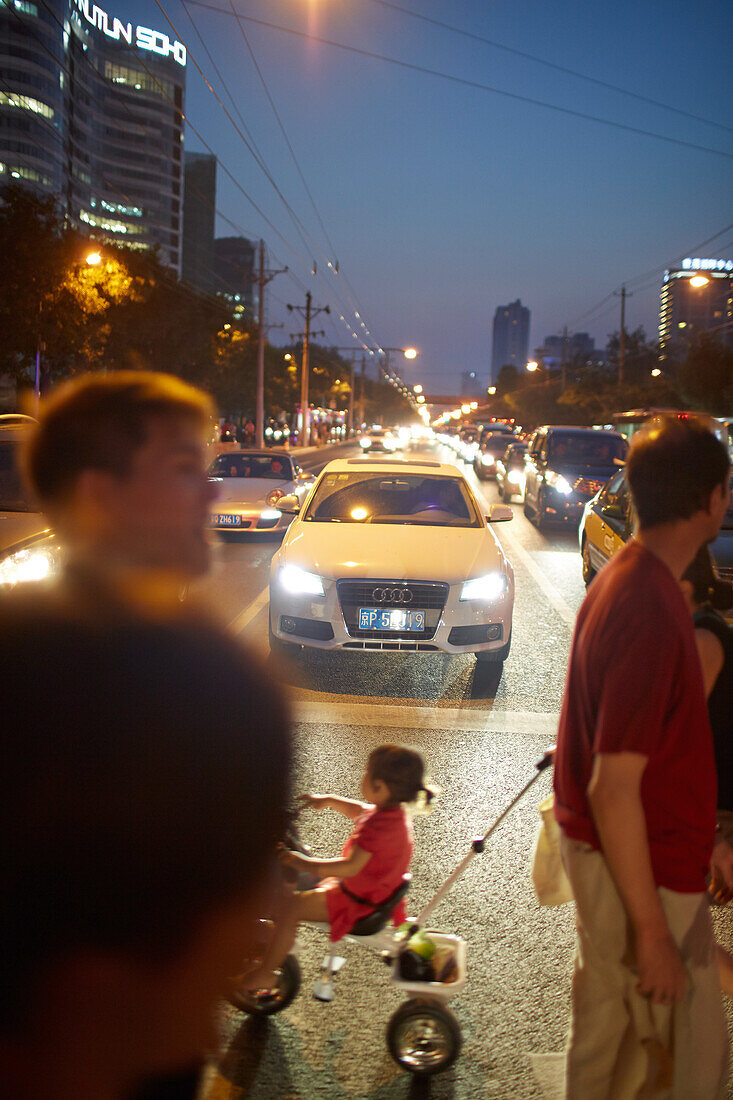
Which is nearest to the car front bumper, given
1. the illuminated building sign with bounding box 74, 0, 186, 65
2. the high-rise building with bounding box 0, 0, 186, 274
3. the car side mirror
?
the car side mirror

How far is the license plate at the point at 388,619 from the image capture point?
266 inches

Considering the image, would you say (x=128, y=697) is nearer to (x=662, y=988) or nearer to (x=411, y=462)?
(x=662, y=988)

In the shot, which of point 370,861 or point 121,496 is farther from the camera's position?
point 370,861

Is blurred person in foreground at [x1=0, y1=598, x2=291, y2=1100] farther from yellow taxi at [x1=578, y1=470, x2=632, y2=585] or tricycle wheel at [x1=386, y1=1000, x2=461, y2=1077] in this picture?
yellow taxi at [x1=578, y1=470, x2=632, y2=585]

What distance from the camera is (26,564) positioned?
19.7ft

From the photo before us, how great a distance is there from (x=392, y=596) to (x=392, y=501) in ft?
6.11

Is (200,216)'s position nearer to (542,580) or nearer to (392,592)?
(542,580)

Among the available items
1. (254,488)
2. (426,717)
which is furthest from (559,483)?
(426,717)

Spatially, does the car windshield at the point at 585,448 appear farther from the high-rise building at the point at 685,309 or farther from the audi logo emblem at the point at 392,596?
the high-rise building at the point at 685,309

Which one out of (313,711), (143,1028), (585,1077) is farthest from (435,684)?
(143,1028)

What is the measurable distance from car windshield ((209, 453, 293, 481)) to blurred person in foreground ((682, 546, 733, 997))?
1421 cm

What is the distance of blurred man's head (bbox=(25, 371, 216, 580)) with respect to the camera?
1348 mm

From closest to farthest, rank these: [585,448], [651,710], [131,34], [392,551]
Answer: [651,710], [392,551], [585,448], [131,34]

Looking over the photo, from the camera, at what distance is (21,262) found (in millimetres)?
26719
